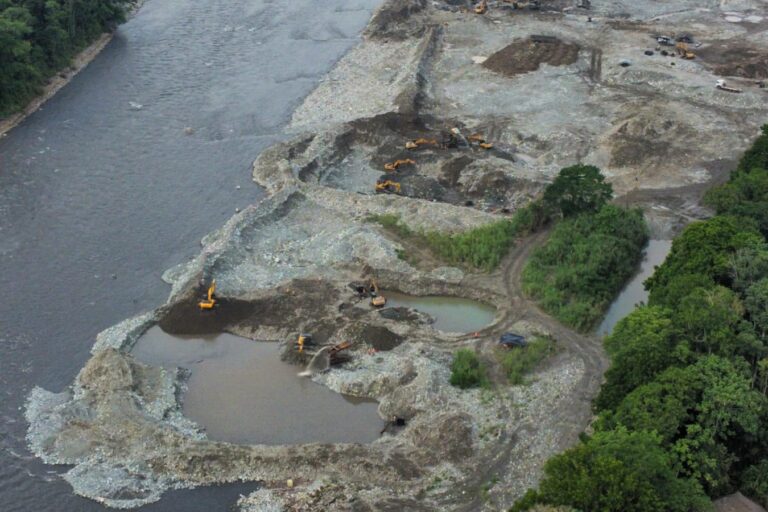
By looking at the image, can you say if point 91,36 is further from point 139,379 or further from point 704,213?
point 704,213

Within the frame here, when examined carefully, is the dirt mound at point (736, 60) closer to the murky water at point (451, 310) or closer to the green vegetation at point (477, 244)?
the green vegetation at point (477, 244)

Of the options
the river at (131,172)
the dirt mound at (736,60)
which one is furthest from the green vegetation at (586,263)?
the dirt mound at (736,60)

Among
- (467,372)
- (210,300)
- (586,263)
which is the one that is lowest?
(586,263)

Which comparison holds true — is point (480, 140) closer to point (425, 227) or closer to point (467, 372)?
point (425, 227)

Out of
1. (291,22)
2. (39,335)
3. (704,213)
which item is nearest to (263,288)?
(39,335)

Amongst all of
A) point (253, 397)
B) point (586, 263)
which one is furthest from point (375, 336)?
point (586, 263)

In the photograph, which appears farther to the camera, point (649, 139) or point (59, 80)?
point (59, 80)
